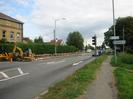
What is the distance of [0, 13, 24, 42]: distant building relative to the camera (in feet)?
265

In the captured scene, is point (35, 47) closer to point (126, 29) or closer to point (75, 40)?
point (126, 29)

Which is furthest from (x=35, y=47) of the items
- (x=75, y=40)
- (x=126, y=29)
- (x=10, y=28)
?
(x=75, y=40)

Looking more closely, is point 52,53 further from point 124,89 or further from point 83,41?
point 83,41

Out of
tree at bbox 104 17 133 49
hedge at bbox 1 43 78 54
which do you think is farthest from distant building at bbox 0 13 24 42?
tree at bbox 104 17 133 49

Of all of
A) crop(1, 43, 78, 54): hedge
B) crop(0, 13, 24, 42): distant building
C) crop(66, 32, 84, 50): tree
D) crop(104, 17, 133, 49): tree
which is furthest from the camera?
crop(66, 32, 84, 50): tree

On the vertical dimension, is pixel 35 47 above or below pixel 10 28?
below

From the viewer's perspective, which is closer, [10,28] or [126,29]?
[10,28]

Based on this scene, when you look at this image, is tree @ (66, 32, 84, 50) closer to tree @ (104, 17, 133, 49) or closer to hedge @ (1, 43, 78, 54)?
tree @ (104, 17, 133, 49)

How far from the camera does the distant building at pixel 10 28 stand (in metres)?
80.6

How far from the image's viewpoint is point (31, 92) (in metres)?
13.6

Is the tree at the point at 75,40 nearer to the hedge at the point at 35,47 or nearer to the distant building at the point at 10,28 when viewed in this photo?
the hedge at the point at 35,47

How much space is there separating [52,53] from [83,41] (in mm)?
102706

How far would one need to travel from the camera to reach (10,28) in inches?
3319

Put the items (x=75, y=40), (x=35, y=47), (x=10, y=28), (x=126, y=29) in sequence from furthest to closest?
(x=75, y=40) → (x=126, y=29) → (x=10, y=28) → (x=35, y=47)
